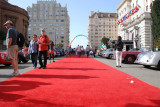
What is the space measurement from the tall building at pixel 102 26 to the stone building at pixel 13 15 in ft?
290

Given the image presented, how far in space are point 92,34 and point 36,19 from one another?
4610 centimetres

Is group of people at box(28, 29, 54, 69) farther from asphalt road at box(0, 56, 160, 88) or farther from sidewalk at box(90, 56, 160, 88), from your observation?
sidewalk at box(90, 56, 160, 88)

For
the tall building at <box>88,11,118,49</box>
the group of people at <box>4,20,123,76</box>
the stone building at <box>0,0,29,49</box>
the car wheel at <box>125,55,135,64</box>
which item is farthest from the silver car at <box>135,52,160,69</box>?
the tall building at <box>88,11,118,49</box>

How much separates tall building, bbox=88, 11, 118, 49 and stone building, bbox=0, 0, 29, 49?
8825 centimetres

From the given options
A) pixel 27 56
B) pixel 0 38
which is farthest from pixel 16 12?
pixel 27 56

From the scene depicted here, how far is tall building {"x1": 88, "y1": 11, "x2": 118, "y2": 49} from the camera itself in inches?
5335

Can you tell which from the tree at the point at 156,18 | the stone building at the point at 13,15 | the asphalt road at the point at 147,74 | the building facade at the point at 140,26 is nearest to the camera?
the asphalt road at the point at 147,74

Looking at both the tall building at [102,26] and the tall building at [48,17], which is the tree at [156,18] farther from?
the tall building at [102,26]

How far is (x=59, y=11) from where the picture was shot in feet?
391

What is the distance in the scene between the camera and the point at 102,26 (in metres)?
137

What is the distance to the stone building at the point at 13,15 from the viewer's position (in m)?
44.6

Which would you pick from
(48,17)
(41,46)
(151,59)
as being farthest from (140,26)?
(48,17)

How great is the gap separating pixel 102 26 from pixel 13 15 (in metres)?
96.6

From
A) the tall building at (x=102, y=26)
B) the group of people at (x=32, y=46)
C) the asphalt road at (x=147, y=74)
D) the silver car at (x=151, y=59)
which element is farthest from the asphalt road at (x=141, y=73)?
the tall building at (x=102, y=26)
